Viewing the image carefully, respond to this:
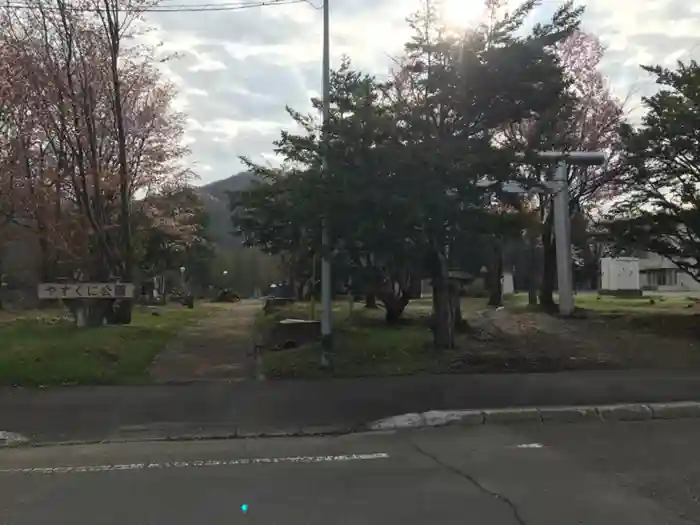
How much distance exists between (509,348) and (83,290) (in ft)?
29.2

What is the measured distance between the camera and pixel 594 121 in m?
25.2

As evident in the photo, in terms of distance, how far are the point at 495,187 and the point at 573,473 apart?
7588 millimetres

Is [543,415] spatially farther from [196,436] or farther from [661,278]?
[661,278]

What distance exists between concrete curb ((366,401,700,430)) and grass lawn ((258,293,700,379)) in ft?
11.4

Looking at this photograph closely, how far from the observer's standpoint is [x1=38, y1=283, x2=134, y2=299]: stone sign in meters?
16.7

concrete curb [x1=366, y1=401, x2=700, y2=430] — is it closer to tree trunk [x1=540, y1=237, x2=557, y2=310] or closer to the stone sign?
the stone sign

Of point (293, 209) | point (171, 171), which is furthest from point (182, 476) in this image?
point (171, 171)

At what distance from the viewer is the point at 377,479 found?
23.7 feet

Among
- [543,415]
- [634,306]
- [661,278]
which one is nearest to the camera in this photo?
[543,415]

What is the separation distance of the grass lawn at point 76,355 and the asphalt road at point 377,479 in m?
4.27

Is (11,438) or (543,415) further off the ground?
(543,415)

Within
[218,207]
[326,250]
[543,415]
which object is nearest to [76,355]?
[326,250]

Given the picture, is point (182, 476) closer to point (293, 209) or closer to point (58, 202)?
point (293, 209)

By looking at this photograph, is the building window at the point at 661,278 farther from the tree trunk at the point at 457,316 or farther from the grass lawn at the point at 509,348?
the tree trunk at the point at 457,316
